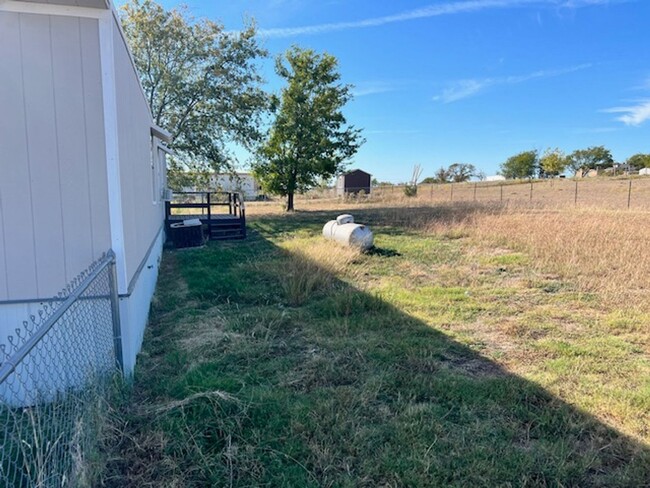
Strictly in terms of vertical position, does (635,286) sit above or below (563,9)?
below

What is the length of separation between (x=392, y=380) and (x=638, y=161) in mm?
70346

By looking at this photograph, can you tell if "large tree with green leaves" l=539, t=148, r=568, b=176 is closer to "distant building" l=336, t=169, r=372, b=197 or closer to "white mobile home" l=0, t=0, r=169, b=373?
"distant building" l=336, t=169, r=372, b=197

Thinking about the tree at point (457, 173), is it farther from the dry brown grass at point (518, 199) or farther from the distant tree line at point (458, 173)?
the dry brown grass at point (518, 199)

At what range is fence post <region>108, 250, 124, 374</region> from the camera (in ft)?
9.57

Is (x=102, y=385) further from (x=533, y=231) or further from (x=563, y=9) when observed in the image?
(x=563, y=9)

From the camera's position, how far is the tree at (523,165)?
186 feet

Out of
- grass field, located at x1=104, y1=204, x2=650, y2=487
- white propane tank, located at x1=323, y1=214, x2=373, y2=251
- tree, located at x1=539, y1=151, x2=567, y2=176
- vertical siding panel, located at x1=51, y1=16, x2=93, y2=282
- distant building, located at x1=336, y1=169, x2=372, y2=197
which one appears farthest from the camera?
tree, located at x1=539, y1=151, x2=567, y2=176

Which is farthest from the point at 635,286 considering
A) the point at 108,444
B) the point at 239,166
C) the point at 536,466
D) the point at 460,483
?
the point at 239,166

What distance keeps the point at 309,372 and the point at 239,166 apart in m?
15.5

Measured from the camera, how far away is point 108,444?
2.27m

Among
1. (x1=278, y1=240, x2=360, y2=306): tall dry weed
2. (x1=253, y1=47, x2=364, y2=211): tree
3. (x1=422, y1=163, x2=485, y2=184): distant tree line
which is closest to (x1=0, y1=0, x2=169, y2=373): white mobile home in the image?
(x1=278, y1=240, x2=360, y2=306): tall dry weed

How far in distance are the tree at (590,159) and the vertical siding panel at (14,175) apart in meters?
67.8

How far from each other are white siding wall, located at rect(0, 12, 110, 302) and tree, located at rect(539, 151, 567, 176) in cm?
5743

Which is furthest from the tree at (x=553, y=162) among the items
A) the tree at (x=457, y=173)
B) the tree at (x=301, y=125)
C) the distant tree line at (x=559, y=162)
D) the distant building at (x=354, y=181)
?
the tree at (x=301, y=125)
